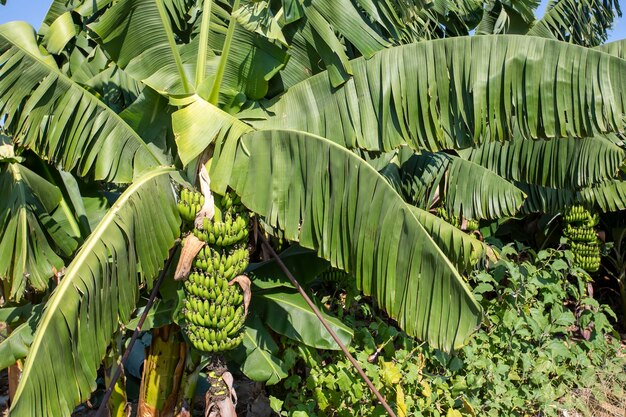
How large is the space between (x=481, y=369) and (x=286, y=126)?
222 centimetres

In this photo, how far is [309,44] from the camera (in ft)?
11.0

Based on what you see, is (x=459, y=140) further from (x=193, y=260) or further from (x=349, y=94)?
(x=193, y=260)

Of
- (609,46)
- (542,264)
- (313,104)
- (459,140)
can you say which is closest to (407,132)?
(459,140)

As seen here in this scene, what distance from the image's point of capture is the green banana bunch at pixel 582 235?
6496 millimetres

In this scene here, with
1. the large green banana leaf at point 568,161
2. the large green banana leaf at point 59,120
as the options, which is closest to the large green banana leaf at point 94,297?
the large green banana leaf at point 59,120

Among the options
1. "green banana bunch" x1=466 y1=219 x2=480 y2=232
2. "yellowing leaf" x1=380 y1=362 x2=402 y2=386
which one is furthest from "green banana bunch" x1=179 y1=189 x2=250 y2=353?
"green banana bunch" x1=466 y1=219 x2=480 y2=232

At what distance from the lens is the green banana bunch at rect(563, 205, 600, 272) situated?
256 inches

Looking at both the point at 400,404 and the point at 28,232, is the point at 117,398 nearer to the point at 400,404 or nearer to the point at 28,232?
the point at 28,232

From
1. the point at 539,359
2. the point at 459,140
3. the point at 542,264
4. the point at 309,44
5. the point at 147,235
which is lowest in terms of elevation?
the point at 539,359

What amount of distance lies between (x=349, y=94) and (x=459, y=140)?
64 cm

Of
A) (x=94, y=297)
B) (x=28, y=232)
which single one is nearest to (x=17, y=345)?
(x=28, y=232)

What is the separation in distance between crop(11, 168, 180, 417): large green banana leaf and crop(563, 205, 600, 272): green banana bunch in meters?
5.01

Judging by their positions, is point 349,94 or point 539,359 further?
point 539,359

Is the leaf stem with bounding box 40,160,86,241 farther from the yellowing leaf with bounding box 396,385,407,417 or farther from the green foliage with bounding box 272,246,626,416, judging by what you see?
the yellowing leaf with bounding box 396,385,407,417
